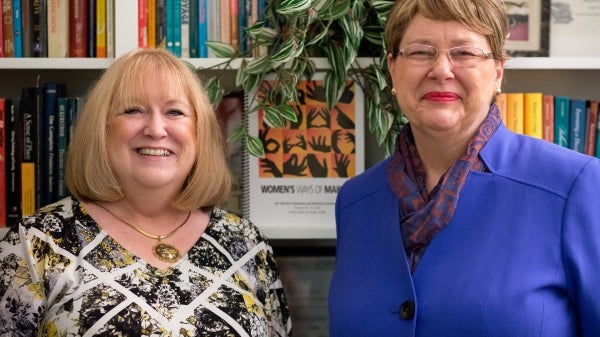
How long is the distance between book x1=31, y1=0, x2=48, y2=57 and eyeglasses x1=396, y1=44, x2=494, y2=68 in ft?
3.40

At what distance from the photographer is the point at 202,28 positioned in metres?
2.13

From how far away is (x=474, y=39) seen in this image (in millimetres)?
1477

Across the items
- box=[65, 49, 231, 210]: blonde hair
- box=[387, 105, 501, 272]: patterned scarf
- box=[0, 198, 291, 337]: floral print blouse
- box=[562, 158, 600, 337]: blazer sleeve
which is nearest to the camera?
box=[562, 158, 600, 337]: blazer sleeve

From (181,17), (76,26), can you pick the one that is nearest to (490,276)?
(181,17)

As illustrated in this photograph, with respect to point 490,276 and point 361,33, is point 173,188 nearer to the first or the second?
point 361,33

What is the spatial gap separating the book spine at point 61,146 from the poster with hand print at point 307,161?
18.0 inches

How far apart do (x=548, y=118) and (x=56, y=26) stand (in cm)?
124

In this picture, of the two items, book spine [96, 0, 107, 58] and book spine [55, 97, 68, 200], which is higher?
book spine [96, 0, 107, 58]

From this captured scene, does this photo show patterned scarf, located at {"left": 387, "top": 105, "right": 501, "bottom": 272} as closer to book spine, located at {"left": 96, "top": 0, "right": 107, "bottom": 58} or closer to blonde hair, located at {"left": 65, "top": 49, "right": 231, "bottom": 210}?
blonde hair, located at {"left": 65, "top": 49, "right": 231, "bottom": 210}

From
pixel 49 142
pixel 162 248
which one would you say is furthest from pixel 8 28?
pixel 162 248

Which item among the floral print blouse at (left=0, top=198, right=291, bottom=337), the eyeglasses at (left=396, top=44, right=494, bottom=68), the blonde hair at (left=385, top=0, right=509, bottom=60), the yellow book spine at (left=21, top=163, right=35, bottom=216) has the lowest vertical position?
the floral print blouse at (left=0, top=198, right=291, bottom=337)

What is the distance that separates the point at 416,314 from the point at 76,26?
117 cm

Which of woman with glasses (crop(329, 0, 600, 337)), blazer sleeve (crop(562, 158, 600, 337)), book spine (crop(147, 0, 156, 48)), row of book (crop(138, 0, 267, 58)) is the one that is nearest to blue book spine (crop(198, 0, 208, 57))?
row of book (crop(138, 0, 267, 58))

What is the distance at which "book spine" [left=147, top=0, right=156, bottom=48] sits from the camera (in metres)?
2.12
